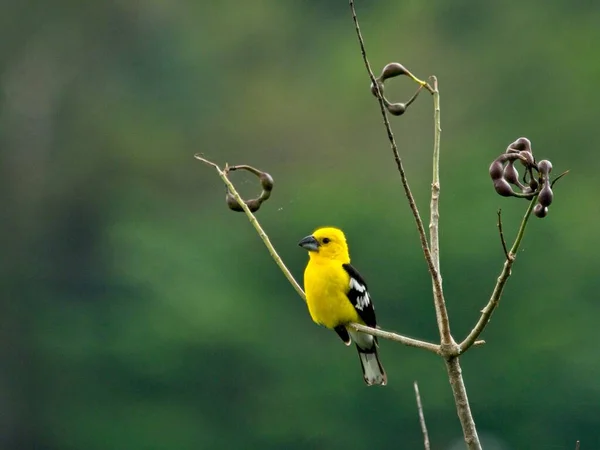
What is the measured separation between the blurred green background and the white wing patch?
15.3m

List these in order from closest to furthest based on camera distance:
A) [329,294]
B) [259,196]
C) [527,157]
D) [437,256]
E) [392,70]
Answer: [527,157]
[437,256]
[392,70]
[259,196]
[329,294]

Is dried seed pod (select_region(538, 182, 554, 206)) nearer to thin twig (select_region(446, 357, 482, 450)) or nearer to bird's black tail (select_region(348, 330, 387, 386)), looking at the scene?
thin twig (select_region(446, 357, 482, 450))

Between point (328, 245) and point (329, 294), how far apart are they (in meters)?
0.25

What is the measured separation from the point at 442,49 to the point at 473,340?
109 ft

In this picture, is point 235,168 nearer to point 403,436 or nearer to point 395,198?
point 403,436

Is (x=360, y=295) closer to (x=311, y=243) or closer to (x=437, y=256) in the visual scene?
(x=311, y=243)

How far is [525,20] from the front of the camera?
3750 cm

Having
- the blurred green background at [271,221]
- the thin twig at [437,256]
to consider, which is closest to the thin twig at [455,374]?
the thin twig at [437,256]

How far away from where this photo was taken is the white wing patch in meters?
5.93

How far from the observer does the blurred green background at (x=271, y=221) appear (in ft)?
83.0

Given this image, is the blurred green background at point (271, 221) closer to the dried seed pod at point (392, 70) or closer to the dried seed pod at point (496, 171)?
the dried seed pod at point (392, 70)

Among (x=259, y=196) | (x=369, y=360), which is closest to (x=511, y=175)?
(x=259, y=196)

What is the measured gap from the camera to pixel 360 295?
234 inches

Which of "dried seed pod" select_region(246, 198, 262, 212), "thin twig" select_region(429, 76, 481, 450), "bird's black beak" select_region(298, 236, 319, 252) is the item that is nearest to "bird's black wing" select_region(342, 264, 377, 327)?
"bird's black beak" select_region(298, 236, 319, 252)
